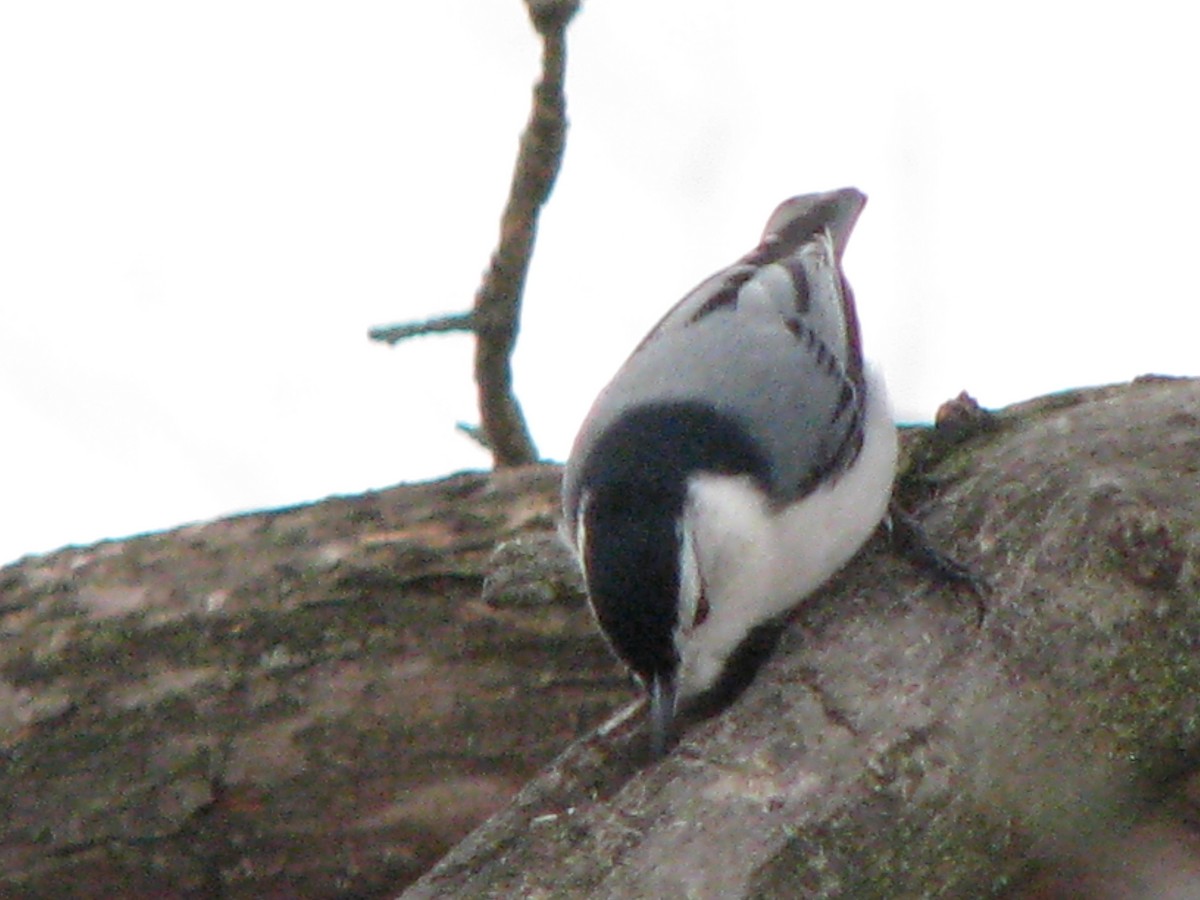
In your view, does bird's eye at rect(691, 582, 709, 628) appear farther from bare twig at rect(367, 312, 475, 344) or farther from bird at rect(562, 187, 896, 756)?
bare twig at rect(367, 312, 475, 344)

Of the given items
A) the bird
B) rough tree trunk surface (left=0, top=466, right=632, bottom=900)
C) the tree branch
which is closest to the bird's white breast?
the bird

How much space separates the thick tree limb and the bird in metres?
0.10

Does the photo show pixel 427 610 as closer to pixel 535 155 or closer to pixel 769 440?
pixel 769 440

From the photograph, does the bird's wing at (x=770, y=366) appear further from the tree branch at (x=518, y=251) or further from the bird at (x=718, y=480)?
the tree branch at (x=518, y=251)

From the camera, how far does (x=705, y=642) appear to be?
2.08 meters

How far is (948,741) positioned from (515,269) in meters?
1.53

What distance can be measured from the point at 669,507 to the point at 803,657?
0.89ft

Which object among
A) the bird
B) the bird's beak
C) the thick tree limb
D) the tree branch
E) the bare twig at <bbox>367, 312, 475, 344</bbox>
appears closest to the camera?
the thick tree limb

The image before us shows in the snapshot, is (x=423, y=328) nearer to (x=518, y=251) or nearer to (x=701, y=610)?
(x=518, y=251)

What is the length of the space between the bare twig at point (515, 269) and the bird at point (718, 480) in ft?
1.20

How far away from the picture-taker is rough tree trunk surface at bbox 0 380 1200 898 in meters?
1.69

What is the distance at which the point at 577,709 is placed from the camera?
2.34 meters

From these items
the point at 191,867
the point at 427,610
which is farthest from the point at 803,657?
the point at 191,867

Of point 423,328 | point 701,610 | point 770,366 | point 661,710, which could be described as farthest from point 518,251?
point 661,710
